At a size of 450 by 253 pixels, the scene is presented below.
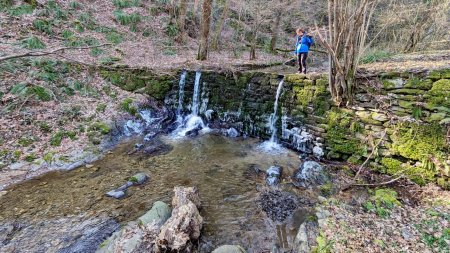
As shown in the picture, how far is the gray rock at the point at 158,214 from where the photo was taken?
4191 millimetres

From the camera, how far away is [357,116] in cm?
607

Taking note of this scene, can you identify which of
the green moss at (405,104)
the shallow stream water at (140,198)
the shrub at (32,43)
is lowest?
the shallow stream water at (140,198)

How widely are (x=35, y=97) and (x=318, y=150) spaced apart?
7.95m

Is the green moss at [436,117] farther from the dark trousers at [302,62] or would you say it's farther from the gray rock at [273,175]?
the dark trousers at [302,62]

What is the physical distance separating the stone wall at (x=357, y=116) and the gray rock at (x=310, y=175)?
850 millimetres

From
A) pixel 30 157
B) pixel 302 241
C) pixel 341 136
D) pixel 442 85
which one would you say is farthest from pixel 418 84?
pixel 30 157

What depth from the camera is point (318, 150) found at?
685 centimetres

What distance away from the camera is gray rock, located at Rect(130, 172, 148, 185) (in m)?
5.60

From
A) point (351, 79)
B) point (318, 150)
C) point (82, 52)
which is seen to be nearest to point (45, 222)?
point (318, 150)

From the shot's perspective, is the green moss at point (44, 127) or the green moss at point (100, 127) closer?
the green moss at point (44, 127)

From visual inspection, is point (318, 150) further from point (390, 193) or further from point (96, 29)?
point (96, 29)

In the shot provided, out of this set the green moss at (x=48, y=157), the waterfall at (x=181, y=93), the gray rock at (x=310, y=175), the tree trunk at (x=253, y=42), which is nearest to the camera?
the gray rock at (x=310, y=175)

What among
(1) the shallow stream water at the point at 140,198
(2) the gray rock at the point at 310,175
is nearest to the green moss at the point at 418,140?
(2) the gray rock at the point at 310,175

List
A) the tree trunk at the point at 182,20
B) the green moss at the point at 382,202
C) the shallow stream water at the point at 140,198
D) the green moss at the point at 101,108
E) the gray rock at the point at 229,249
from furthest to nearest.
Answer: the tree trunk at the point at 182,20
the green moss at the point at 101,108
the green moss at the point at 382,202
the shallow stream water at the point at 140,198
the gray rock at the point at 229,249
